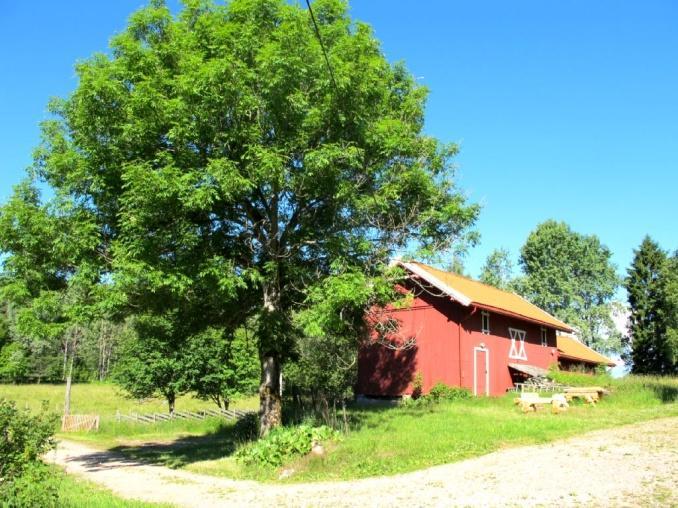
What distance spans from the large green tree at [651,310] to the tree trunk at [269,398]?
38.5 metres

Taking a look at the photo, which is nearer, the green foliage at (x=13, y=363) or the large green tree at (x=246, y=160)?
the large green tree at (x=246, y=160)

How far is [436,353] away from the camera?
915 inches

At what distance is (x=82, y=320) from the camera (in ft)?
40.6

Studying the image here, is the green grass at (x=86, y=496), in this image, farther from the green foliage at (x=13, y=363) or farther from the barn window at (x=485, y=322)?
the green foliage at (x=13, y=363)

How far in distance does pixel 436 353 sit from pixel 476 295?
363 centimetres

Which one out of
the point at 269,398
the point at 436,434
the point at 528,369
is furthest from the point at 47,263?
the point at 528,369

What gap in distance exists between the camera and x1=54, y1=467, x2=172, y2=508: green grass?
25.2 ft

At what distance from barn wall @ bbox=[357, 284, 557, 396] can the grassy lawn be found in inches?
104

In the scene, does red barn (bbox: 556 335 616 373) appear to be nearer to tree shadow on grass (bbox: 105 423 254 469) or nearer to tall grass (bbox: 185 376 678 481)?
tall grass (bbox: 185 376 678 481)

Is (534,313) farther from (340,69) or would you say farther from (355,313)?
(340,69)

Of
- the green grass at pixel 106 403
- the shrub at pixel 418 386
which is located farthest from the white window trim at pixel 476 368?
the green grass at pixel 106 403

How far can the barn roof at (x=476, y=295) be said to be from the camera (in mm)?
22922

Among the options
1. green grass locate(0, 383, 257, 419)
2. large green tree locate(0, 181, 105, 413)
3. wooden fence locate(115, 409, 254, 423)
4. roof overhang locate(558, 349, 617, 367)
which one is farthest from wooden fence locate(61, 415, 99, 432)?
roof overhang locate(558, 349, 617, 367)

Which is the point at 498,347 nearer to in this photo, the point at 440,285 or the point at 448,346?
the point at 448,346
